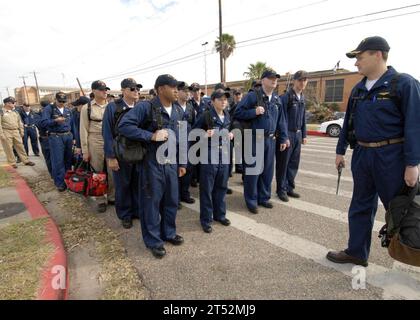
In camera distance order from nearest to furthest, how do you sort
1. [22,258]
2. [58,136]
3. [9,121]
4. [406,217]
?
[406,217] → [22,258] → [58,136] → [9,121]

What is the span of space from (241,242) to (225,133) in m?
1.52

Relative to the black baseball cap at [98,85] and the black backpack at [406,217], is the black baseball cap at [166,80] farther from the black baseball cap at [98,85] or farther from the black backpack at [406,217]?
the black backpack at [406,217]

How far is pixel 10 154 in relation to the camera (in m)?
8.95

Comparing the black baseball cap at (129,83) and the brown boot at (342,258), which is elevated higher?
the black baseball cap at (129,83)

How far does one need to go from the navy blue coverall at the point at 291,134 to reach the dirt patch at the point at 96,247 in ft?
10.0

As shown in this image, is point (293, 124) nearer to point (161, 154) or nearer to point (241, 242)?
point (241, 242)

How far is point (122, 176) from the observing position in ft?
13.6

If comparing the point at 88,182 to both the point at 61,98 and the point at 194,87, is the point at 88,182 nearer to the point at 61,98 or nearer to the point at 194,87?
the point at 61,98

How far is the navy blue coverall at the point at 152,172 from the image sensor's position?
3.04 m

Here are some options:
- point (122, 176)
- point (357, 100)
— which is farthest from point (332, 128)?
point (122, 176)

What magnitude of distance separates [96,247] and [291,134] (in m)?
3.71

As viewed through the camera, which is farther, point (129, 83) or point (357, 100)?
point (129, 83)

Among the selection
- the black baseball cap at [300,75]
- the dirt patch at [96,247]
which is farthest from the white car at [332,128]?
the dirt patch at [96,247]
